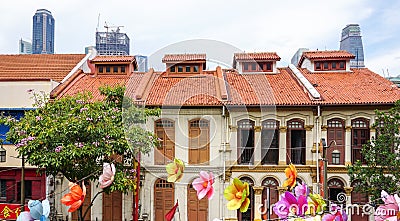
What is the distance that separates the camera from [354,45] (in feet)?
38.6

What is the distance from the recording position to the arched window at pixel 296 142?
10047mm

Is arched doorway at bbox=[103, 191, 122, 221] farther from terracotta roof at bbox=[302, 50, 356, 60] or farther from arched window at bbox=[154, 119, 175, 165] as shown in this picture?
terracotta roof at bbox=[302, 50, 356, 60]

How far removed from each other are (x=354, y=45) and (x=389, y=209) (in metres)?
11.8

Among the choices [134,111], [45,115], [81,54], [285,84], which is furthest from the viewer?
[81,54]

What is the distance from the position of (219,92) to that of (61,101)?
3.88 meters

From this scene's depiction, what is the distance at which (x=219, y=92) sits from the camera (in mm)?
9688

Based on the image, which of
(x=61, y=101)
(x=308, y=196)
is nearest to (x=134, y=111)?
(x=61, y=101)

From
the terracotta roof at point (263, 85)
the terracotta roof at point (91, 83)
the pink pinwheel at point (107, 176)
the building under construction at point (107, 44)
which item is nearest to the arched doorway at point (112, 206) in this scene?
the terracotta roof at point (91, 83)

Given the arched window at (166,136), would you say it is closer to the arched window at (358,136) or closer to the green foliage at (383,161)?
the green foliage at (383,161)

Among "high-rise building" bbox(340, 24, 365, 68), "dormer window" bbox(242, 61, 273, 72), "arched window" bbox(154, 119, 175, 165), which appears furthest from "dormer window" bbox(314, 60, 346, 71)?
"arched window" bbox(154, 119, 175, 165)

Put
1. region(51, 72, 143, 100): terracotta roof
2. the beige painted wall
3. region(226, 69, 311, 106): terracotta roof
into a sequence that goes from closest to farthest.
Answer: region(226, 69, 311, 106): terracotta roof < the beige painted wall < region(51, 72, 143, 100): terracotta roof

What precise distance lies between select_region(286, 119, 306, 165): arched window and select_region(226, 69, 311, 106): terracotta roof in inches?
25.6

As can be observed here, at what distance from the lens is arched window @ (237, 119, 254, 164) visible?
997 cm

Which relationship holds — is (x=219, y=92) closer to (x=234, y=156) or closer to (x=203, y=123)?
(x=203, y=123)
